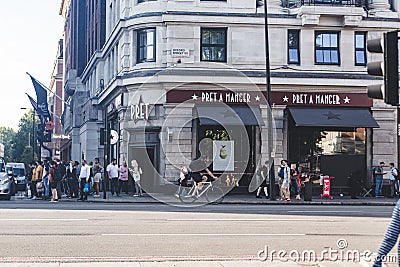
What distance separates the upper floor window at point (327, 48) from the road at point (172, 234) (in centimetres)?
1596

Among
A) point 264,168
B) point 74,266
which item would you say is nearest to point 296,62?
point 264,168

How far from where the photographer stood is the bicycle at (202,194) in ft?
84.8

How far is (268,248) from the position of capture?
12070 mm

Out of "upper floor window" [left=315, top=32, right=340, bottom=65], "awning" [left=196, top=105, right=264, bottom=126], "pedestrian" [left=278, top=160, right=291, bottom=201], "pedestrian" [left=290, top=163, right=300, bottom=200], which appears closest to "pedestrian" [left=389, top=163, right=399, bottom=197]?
"pedestrian" [left=290, top=163, right=300, bottom=200]

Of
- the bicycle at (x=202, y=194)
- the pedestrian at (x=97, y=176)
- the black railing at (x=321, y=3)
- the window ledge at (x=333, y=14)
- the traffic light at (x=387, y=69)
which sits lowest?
the bicycle at (x=202, y=194)

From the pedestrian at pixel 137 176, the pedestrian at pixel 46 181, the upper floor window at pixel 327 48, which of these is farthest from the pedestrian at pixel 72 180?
the upper floor window at pixel 327 48

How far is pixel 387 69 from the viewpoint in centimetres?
866

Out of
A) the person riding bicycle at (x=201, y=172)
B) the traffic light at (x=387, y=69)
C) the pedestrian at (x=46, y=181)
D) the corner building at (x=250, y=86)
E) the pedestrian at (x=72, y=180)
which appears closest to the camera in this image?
the traffic light at (x=387, y=69)

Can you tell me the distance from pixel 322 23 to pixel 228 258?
82.0 ft

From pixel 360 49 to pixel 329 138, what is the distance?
16.2 ft

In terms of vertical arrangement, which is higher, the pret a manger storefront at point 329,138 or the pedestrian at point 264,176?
the pret a manger storefront at point 329,138

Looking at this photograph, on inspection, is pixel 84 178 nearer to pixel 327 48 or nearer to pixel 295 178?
pixel 295 178

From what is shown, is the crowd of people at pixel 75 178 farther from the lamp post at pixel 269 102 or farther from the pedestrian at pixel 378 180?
the pedestrian at pixel 378 180

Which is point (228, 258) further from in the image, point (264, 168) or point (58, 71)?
point (58, 71)
